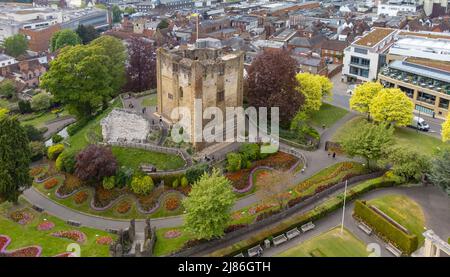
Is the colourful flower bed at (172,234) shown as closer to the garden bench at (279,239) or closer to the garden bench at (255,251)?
the garden bench at (255,251)

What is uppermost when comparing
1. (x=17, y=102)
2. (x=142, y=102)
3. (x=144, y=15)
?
(x=144, y=15)

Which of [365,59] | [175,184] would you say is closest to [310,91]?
[365,59]

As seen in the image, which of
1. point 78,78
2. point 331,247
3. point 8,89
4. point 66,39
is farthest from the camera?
point 66,39

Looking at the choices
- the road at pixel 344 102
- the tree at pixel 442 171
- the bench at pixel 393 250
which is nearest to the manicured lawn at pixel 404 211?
the bench at pixel 393 250

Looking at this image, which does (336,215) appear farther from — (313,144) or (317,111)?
(317,111)

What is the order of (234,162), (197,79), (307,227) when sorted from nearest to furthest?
1. (307,227)
2. (234,162)
3. (197,79)

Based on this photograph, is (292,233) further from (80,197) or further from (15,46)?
(15,46)

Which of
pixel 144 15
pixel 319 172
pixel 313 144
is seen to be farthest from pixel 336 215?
pixel 144 15
